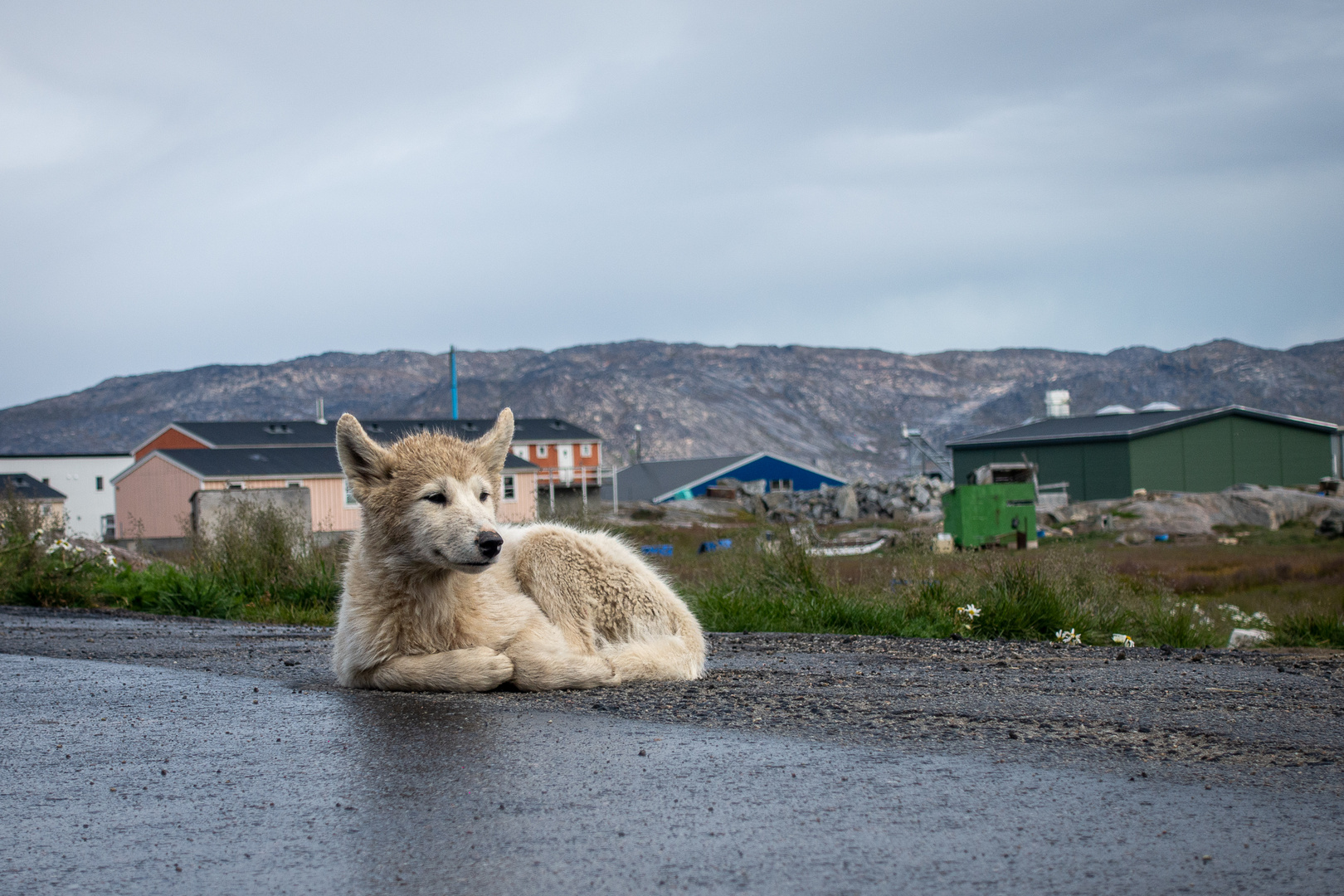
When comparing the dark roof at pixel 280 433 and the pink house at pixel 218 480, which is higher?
the dark roof at pixel 280 433

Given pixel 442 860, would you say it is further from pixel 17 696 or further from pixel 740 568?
pixel 740 568

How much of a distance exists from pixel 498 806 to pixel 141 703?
333 cm

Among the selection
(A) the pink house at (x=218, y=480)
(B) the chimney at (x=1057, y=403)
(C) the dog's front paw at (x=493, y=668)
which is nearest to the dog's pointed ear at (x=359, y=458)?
(C) the dog's front paw at (x=493, y=668)

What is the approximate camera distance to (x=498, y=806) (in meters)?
3.82

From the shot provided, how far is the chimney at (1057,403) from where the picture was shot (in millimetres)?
84875

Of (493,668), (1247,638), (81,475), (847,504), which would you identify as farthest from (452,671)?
(81,475)

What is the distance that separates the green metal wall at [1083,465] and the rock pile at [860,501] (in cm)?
423

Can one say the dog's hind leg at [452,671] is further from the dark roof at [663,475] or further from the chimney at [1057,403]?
the chimney at [1057,403]

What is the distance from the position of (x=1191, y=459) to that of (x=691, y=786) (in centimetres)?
6707

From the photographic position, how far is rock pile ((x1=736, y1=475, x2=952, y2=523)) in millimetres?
67938

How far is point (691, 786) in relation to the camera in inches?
160

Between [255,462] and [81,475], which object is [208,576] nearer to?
[255,462]

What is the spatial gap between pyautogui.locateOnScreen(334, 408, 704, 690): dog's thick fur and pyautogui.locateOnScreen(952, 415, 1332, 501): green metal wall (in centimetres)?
6010

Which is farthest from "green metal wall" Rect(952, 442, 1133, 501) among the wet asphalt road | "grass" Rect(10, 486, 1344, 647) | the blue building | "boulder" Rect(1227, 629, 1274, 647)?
the wet asphalt road
